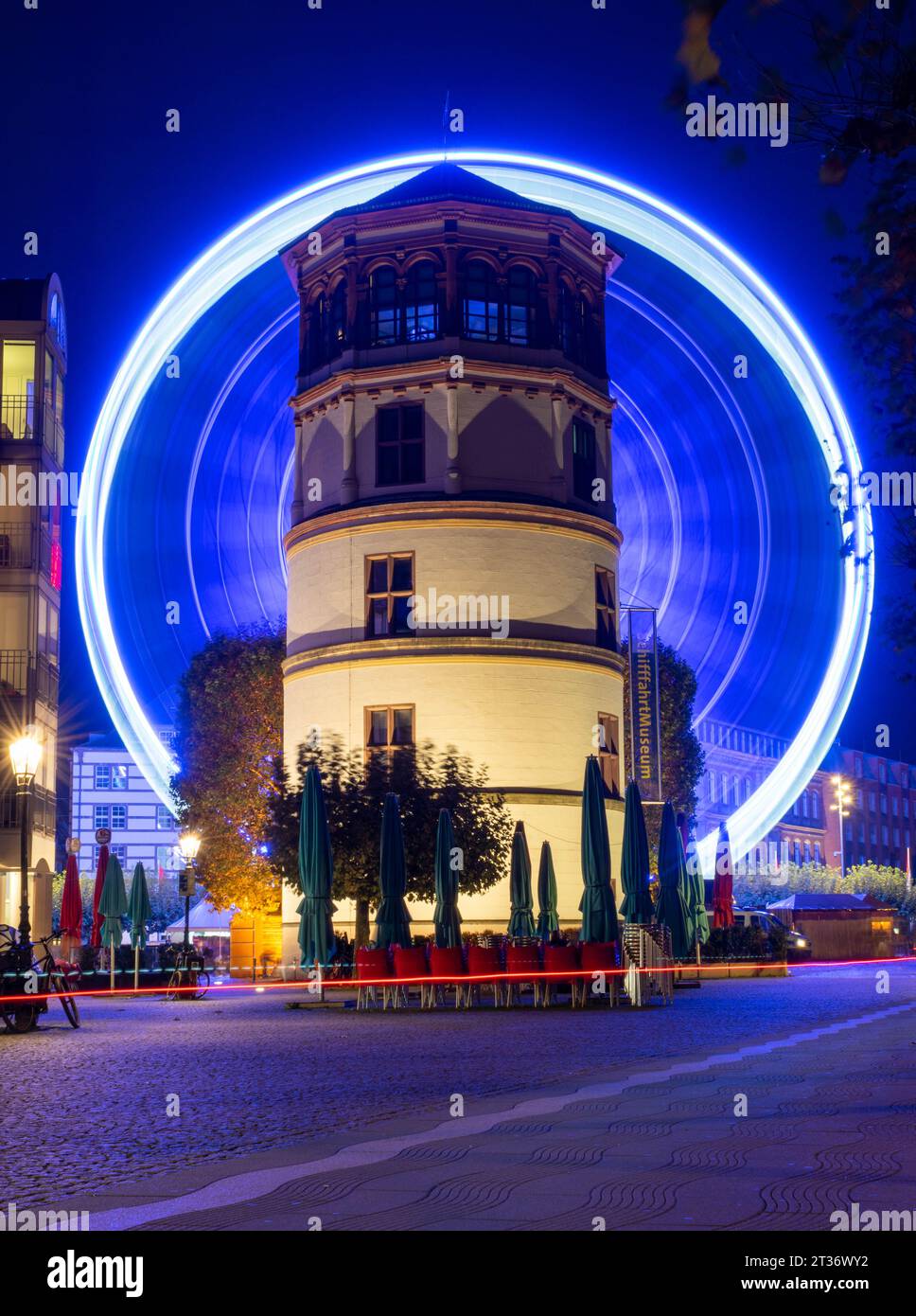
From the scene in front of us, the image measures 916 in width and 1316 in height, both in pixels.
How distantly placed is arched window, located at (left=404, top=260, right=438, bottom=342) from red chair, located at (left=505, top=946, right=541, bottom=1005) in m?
23.4

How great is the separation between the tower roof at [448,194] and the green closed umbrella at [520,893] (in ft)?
68.9

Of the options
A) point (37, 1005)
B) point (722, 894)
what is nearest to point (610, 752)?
point (722, 894)

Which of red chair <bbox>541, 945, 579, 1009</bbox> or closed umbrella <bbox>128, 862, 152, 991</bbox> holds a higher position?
closed umbrella <bbox>128, 862, 152, 991</bbox>

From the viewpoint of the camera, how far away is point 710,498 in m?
58.5

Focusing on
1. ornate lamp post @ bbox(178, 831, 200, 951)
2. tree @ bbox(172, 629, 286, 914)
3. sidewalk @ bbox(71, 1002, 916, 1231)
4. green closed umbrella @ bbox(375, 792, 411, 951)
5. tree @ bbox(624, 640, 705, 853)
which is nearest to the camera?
sidewalk @ bbox(71, 1002, 916, 1231)

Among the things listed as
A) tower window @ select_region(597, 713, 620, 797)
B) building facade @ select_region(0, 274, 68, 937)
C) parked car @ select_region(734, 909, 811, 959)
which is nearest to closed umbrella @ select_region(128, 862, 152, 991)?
building facade @ select_region(0, 274, 68, 937)

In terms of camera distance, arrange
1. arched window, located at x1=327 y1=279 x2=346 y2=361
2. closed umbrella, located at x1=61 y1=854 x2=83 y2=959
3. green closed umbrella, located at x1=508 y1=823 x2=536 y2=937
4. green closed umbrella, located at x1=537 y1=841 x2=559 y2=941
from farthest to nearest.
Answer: arched window, located at x1=327 y1=279 x2=346 y2=361 → closed umbrella, located at x1=61 y1=854 x2=83 y2=959 → green closed umbrella, located at x1=537 y1=841 x2=559 y2=941 → green closed umbrella, located at x1=508 y1=823 x2=536 y2=937

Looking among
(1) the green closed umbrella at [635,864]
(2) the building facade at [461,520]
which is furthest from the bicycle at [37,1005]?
(2) the building facade at [461,520]

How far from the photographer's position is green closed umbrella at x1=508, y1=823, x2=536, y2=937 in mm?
40406

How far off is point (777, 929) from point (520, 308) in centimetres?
2058

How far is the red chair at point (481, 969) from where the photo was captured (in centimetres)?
3275

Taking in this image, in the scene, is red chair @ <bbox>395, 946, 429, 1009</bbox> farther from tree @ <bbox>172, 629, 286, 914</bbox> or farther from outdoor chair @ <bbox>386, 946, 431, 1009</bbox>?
tree @ <bbox>172, 629, 286, 914</bbox>

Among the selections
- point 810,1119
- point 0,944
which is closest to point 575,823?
point 0,944
